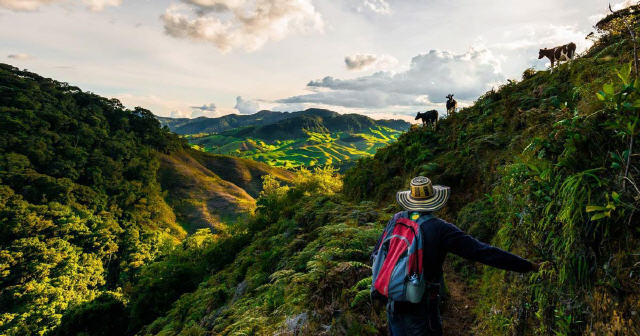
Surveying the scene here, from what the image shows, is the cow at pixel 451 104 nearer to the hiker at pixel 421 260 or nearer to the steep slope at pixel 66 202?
the hiker at pixel 421 260

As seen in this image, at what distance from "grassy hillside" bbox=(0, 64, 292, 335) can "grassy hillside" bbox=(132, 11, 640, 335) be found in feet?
48.4

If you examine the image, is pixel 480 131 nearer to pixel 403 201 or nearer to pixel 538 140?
pixel 538 140

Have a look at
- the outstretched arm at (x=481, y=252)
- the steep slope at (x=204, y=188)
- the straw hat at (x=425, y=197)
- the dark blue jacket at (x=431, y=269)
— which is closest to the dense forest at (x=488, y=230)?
the outstretched arm at (x=481, y=252)

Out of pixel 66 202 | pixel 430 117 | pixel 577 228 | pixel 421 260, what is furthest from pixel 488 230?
pixel 66 202

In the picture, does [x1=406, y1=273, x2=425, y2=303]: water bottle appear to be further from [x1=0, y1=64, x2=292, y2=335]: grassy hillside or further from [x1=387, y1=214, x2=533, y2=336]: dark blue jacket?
[x1=0, y1=64, x2=292, y2=335]: grassy hillside

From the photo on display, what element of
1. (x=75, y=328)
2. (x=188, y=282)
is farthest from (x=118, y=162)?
(x=188, y=282)

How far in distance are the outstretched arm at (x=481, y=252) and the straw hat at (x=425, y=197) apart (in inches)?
9.6

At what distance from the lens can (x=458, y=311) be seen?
18.0 ft

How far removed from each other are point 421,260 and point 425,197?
28.1 inches

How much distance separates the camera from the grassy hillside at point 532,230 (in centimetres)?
284

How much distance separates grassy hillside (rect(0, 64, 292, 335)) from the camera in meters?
46.8

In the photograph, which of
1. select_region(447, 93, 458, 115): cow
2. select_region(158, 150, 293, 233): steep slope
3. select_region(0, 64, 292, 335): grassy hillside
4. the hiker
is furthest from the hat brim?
select_region(158, 150, 293, 233): steep slope

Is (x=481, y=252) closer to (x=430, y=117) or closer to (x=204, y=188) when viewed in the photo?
(x=430, y=117)

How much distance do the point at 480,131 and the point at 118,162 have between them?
321 ft
